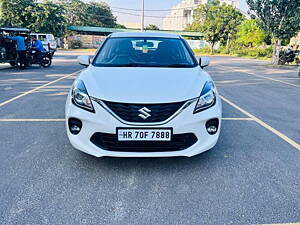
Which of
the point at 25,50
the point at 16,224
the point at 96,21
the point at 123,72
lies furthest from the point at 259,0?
the point at 96,21

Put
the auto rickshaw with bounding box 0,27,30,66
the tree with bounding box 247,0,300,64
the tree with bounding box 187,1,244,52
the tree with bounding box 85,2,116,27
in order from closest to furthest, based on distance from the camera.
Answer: the auto rickshaw with bounding box 0,27,30,66, the tree with bounding box 247,0,300,64, the tree with bounding box 187,1,244,52, the tree with bounding box 85,2,116,27

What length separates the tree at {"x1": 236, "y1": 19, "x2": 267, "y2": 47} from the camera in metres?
39.6

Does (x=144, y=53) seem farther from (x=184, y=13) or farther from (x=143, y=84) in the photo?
(x=184, y=13)

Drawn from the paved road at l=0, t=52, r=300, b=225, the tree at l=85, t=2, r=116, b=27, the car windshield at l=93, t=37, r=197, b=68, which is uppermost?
the tree at l=85, t=2, r=116, b=27

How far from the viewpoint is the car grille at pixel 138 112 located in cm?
250

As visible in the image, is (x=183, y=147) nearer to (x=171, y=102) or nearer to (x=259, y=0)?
(x=171, y=102)

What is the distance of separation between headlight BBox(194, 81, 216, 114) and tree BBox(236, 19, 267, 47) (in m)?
40.6

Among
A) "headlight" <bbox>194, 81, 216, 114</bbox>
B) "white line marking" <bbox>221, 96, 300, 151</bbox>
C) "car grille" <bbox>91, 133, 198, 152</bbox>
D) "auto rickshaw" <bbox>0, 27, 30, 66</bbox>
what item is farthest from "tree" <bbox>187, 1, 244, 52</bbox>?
"car grille" <bbox>91, 133, 198, 152</bbox>

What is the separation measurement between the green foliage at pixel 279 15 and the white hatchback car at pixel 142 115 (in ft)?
56.1

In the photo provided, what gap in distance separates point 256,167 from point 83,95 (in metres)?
2.07

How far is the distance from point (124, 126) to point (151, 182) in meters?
0.62

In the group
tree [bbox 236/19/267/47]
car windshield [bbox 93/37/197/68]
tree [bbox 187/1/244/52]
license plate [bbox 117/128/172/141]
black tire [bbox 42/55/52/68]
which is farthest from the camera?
tree [bbox 187/1/244/52]

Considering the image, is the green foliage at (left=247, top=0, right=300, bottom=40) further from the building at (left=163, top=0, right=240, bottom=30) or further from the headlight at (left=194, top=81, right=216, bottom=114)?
the building at (left=163, top=0, right=240, bottom=30)

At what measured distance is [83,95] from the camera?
8.86ft
